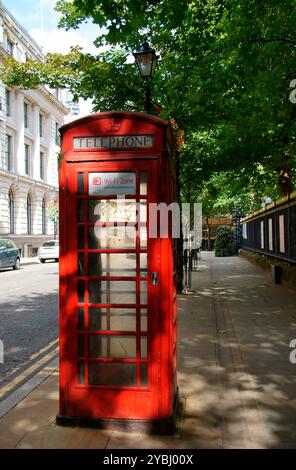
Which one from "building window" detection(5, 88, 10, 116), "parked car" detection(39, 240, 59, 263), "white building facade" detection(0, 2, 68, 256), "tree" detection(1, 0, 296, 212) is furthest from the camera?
"building window" detection(5, 88, 10, 116)

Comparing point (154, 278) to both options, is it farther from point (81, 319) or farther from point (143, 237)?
point (81, 319)

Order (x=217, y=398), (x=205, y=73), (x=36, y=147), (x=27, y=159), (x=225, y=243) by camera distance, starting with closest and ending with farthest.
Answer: (x=217, y=398), (x=205, y=73), (x=225, y=243), (x=27, y=159), (x=36, y=147)

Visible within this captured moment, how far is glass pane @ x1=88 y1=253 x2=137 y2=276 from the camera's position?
398cm

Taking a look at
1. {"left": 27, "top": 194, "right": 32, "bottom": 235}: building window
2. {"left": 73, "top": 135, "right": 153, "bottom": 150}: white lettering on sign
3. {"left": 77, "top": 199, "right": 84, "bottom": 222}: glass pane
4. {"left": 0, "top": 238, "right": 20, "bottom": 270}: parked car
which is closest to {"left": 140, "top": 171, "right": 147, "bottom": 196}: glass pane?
{"left": 73, "top": 135, "right": 153, "bottom": 150}: white lettering on sign

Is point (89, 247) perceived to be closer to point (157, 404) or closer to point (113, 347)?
point (113, 347)

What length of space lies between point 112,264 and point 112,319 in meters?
0.50

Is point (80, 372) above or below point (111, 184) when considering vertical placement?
below

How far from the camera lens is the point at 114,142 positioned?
393 centimetres

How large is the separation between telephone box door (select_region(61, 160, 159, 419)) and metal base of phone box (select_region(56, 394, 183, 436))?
0.05m

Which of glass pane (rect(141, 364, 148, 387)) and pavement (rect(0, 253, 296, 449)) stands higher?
glass pane (rect(141, 364, 148, 387))

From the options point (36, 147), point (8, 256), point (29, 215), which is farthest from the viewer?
point (36, 147)

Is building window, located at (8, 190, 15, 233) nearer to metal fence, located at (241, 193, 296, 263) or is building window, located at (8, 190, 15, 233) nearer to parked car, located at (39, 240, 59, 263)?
parked car, located at (39, 240, 59, 263)

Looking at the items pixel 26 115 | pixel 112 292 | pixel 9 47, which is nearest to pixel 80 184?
pixel 112 292

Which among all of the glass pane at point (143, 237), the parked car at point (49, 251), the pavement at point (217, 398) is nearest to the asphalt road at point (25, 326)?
the pavement at point (217, 398)
